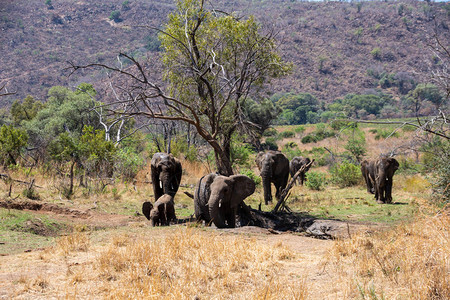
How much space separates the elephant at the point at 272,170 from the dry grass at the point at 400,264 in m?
9.66

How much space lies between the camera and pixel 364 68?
403 feet

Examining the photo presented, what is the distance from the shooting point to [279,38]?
93.0 m

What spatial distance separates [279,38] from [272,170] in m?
80.5

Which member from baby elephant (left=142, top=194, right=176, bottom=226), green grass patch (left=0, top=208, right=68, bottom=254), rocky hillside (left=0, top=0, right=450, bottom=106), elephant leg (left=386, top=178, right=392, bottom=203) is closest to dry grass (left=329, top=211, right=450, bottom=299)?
baby elephant (left=142, top=194, right=176, bottom=226)

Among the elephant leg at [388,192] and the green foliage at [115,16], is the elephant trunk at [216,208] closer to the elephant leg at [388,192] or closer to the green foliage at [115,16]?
the elephant leg at [388,192]

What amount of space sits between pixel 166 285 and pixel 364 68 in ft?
418

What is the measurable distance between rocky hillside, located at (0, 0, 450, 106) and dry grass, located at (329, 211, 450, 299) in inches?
2880

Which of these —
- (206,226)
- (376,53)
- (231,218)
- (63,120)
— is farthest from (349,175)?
(376,53)

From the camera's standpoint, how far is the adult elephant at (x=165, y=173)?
43.1 ft

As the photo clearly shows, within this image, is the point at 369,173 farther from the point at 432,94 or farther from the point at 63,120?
the point at 432,94

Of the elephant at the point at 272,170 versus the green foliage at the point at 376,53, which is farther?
the green foliage at the point at 376,53

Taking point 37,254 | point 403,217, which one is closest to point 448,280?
point 37,254

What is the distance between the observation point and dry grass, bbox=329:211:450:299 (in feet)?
15.8

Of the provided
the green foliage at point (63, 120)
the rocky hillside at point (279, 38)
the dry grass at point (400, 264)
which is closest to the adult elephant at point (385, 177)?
the dry grass at point (400, 264)
